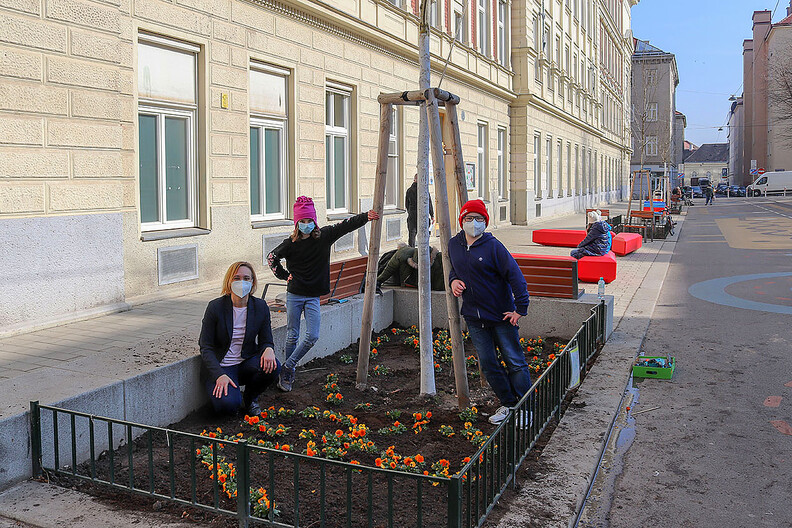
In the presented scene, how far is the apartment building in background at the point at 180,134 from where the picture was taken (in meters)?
7.75

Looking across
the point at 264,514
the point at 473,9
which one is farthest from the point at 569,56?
the point at 264,514

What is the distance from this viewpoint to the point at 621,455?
211 inches

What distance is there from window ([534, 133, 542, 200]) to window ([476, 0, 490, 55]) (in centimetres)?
681

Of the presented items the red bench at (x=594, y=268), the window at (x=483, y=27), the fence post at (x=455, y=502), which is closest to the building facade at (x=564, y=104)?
the window at (x=483, y=27)

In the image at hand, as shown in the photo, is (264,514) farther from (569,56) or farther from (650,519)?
(569,56)

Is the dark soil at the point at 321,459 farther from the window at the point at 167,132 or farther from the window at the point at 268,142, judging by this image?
the window at the point at 268,142

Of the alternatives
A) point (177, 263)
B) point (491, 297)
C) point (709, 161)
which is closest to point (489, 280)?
point (491, 297)

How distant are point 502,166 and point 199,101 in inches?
716

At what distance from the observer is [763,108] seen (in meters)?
96.4

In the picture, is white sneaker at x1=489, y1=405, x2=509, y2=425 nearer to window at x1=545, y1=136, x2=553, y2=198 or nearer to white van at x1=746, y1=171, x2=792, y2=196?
window at x1=545, y1=136, x2=553, y2=198

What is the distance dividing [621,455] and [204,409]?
3083mm

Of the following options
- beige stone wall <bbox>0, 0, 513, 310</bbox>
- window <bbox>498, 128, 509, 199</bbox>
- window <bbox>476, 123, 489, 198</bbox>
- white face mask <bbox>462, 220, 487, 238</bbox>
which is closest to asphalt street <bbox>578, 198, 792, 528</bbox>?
white face mask <bbox>462, 220, 487, 238</bbox>

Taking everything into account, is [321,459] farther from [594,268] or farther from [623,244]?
[623,244]

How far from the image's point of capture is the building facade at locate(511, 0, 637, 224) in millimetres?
28859
